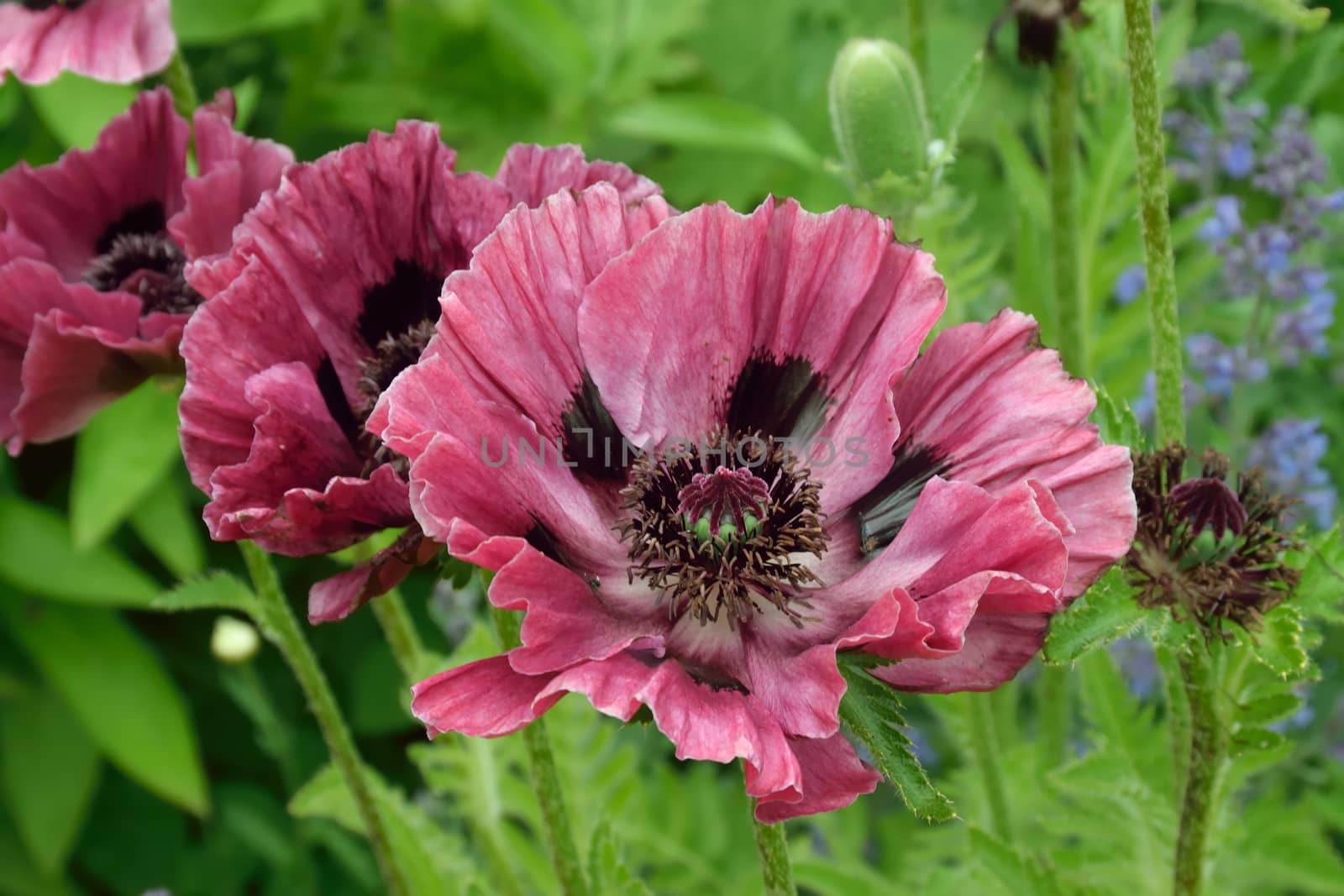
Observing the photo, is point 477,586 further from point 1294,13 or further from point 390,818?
point 1294,13

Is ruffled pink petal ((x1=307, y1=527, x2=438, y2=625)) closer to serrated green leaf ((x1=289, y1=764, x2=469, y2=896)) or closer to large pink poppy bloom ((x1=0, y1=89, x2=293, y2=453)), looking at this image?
large pink poppy bloom ((x1=0, y1=89, x2=293, y2=453))

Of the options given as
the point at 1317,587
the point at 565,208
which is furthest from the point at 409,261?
the point at 1317,587

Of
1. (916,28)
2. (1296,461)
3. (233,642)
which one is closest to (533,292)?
(916,28)

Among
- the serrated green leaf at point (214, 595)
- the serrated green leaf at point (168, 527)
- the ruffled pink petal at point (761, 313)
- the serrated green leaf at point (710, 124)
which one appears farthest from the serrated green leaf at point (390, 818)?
the serrated green leaf at point (710, 124)

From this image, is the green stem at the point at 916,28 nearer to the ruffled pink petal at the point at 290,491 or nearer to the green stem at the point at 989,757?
the green stem at the point at 989,757

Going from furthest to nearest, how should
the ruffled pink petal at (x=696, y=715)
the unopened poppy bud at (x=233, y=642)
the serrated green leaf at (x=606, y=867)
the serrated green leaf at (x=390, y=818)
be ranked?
the unopened poppy bud at (x=233, y=642) → the serrated green leaf at (x=390, y=818) → the serrated green leaf at (x=606, y=867) → the ruffled pink petal at (x=696, y=715)

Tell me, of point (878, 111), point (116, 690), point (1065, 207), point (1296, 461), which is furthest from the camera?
point (116, 690)
